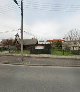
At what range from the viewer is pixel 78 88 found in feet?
35.3

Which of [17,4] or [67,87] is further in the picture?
[17,4]

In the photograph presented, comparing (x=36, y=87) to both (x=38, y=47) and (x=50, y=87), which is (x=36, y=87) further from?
(x=38, y=47)

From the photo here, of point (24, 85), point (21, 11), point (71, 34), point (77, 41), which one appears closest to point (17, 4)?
point (21, 11)

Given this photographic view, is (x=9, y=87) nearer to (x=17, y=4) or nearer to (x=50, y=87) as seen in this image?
(x=50, y=87)

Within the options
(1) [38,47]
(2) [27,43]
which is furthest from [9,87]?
(2) [27,43]

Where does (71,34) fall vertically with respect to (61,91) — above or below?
above

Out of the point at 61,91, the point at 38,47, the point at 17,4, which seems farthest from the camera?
the point at 38,47

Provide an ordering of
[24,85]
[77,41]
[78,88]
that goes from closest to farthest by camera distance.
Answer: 1. [78,88]
2. [24,85]
3. [77,41]

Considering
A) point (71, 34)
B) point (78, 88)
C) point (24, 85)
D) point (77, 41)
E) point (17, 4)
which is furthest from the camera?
point (71, 34)

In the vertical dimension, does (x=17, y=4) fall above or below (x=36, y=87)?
above

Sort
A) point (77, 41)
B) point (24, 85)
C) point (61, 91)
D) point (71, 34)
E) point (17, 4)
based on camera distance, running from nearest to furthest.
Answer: point (61, 91)
point (24, 85)
point (17, 4)
point (77, 41)
point (71, 34)

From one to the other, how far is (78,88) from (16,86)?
2828 millimetres

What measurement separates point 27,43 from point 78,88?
89.2 m

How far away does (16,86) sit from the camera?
11.2 metres
